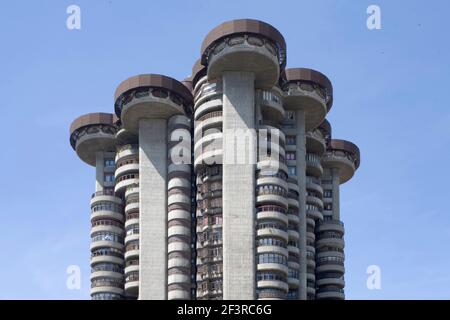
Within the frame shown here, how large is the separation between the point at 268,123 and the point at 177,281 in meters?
37.3

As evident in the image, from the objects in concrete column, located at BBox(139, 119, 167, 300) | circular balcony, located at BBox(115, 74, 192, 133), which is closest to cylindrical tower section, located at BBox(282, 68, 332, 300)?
circular balcony, located at BBox(115, 74, 192, 133)

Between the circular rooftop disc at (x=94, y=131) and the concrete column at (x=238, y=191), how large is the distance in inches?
1483

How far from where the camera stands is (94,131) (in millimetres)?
175250

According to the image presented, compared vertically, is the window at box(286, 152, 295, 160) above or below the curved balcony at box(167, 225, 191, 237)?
above

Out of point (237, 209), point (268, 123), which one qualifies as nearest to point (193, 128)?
point (268, 123)

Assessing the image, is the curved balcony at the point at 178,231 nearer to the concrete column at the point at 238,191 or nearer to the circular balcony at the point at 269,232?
the concrete column at the point at 238,191

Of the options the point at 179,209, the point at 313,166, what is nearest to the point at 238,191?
the point at 179,209

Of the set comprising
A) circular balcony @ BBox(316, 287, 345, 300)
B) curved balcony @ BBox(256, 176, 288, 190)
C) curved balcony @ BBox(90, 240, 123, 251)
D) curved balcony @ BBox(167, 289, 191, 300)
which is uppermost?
curved balcony @ BBox(256, 176, 288, 190)

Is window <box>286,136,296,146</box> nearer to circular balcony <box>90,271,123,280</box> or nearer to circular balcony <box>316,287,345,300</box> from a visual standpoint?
circular balcony <box>316,287,345,300</box>

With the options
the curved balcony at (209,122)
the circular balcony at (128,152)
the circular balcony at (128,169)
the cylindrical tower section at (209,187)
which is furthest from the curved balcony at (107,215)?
the curved balcony at (209,122)

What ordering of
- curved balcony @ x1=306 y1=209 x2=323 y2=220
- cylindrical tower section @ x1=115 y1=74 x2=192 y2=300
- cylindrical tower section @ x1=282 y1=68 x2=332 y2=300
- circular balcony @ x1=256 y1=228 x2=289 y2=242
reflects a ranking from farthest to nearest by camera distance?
curved balcony @ x1=306 y1=209 x2=323 y2=220
cylindrical tower section @ x1=282 y1=68 x2=332 y2=300
cylindrical tower section @ x1=115 y1=74 x2=192 y2=300
circular balcony @ x1=256 y1=228 x2=289 y2=242

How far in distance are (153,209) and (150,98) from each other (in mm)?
22787

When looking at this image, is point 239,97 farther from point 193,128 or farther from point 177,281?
point 177,281

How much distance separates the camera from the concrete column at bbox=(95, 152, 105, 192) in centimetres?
17950
